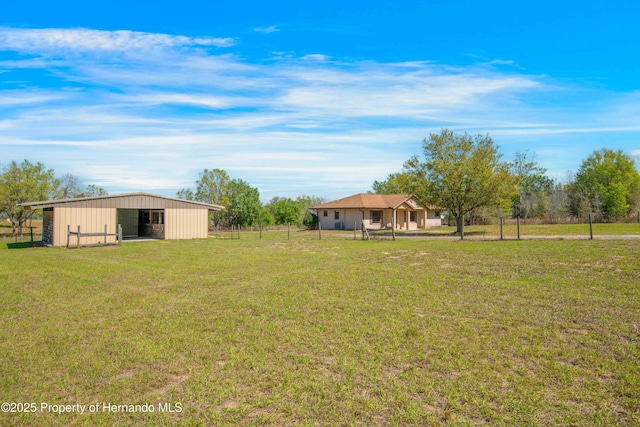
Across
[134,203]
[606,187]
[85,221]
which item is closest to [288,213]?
[134,203]

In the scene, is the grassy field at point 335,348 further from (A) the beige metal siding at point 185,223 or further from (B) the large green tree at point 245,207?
(B) the large green tree at point 245,207

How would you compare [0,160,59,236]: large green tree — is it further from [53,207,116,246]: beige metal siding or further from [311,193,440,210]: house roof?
[311,193,440,210]: house roof

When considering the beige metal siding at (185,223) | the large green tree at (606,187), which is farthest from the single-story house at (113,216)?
the large green tree at (606,187)

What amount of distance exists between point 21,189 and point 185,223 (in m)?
21.1

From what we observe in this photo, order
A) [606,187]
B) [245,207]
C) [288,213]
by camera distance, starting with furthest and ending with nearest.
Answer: [606,187] < [288,213] < [245,207]

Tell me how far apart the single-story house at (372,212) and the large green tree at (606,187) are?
2204 cm

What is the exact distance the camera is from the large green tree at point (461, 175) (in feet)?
93.5

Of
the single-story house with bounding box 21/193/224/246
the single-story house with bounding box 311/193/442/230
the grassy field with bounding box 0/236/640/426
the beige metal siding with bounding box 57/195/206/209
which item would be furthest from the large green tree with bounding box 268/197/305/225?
the grassy field with bounding box 0/236/640/426

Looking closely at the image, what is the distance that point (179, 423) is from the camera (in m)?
3.89

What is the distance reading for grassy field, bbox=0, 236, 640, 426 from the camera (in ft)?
13.5

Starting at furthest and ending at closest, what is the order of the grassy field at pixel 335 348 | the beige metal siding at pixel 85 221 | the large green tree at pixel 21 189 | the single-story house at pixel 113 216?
the large green tree at pixel 21 189, the single-story house at pixel 113 216, the beige metal siding at pixel 85 221, the grassy field at pixel 335 348

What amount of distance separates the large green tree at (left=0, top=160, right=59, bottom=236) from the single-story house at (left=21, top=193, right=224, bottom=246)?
514 inches

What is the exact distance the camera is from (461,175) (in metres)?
29.1

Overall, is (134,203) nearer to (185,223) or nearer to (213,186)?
(185,223)
